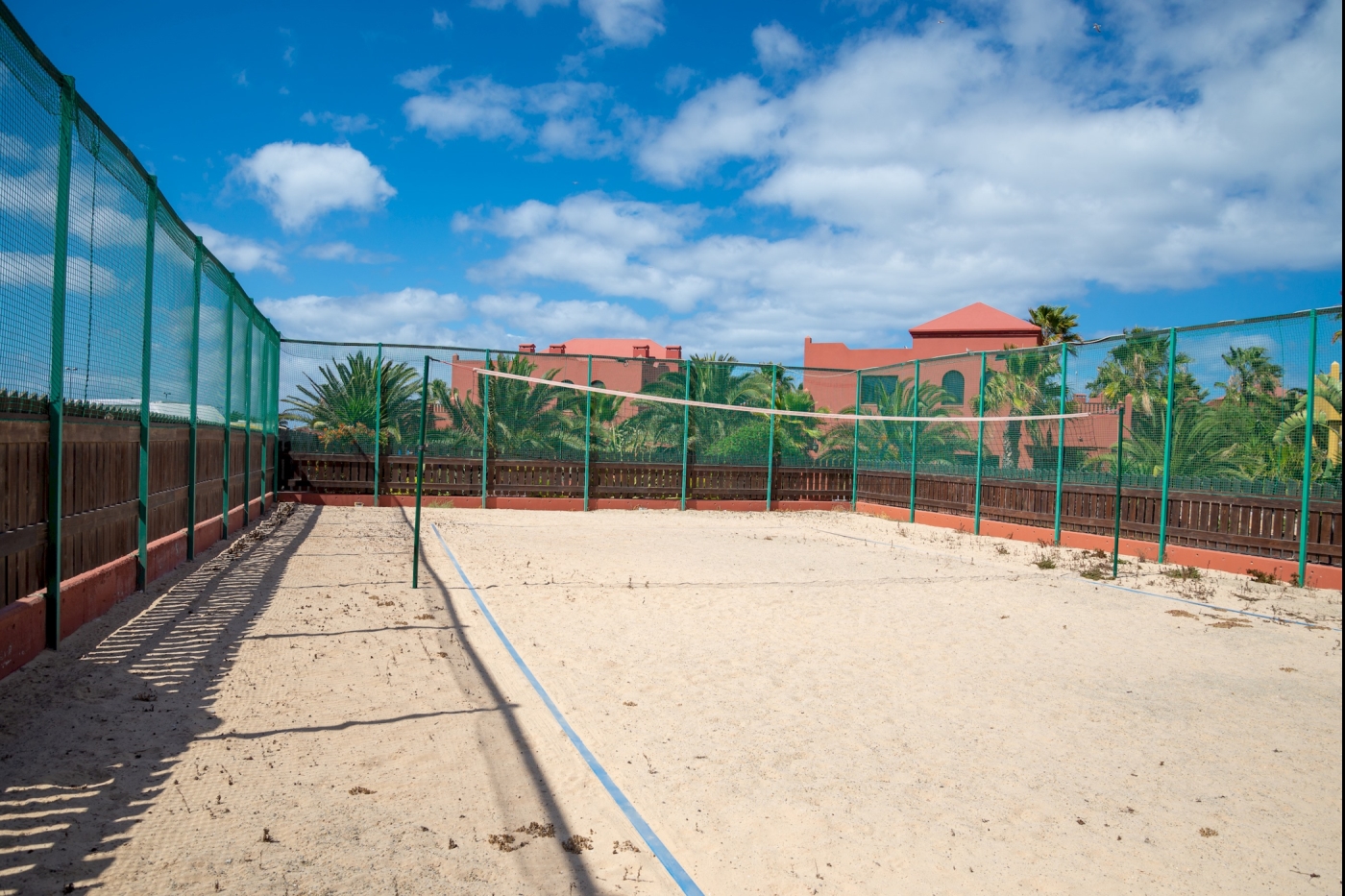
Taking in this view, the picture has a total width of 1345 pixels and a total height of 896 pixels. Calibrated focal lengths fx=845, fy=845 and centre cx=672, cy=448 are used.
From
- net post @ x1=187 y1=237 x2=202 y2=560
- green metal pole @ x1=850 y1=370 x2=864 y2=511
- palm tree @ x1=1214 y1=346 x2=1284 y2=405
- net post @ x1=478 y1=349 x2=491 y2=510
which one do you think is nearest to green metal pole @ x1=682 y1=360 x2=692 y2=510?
green metal pole @ x1=850 y1=370 x2=864 y2=511

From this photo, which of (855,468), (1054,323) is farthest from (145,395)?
(1054,323)

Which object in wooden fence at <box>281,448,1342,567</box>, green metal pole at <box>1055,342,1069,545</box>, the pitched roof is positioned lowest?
wooden fence at <box>281,448,1342,567</box>

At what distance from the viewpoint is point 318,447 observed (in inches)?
645

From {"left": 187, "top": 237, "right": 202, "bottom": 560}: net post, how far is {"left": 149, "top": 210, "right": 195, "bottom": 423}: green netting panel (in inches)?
1.9

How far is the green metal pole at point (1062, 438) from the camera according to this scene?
42.4 ft

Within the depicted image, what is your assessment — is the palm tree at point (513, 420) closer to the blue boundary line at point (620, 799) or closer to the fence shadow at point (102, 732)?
the fence shadow at point (102, 732)

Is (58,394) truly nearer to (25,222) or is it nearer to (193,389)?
(25,222)

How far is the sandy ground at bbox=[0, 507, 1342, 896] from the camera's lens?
9.48 feet

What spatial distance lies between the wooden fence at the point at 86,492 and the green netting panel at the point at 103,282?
0.77 feet

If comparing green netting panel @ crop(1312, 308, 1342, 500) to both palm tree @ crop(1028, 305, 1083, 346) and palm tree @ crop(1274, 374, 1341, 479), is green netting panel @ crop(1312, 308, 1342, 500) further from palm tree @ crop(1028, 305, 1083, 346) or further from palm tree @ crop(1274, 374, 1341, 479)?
palm tree @ crop(1028, 305, 1083, 346)

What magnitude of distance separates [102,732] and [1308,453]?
11120 millimetres

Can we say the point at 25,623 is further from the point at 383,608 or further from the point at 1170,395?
the point at 1170,395

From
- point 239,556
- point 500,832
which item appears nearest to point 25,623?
point 500,832

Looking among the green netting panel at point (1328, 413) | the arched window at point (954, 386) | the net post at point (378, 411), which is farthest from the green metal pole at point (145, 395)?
the arched window at point (954, 386)
